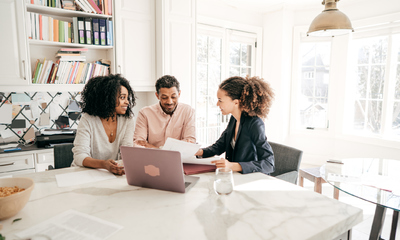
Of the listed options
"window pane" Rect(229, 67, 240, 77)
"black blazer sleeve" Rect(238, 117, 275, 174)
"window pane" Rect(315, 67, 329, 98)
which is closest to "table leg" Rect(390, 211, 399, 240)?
"black blazer sleeve" Rect(238, 117, 275, 174)

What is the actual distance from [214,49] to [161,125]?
205cm

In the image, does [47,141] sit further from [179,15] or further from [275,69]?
[275,69]

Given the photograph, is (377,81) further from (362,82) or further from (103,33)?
(103,33)

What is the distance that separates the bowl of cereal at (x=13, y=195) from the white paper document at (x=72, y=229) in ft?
0.40

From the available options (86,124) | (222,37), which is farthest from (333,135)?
(86,124)

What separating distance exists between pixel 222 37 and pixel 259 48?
856mm

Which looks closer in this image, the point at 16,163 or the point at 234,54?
the point at 16,163

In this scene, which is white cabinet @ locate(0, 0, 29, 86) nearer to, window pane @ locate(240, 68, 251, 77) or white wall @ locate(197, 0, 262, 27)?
white wall @ locate(197, 0, 262, 27)

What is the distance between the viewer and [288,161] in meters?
2.04

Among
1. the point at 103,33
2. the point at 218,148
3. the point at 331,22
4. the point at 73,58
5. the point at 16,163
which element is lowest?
the point at 16,163

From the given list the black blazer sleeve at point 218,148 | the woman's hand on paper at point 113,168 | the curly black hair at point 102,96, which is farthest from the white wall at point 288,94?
the woman's hand on paper at point 113,168

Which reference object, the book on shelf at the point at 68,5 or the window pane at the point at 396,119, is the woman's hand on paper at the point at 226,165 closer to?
the book on shelf at the point at 68,5

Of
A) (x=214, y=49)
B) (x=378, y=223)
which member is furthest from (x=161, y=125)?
(x=214, y=49)

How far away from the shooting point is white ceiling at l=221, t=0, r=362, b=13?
404cm
